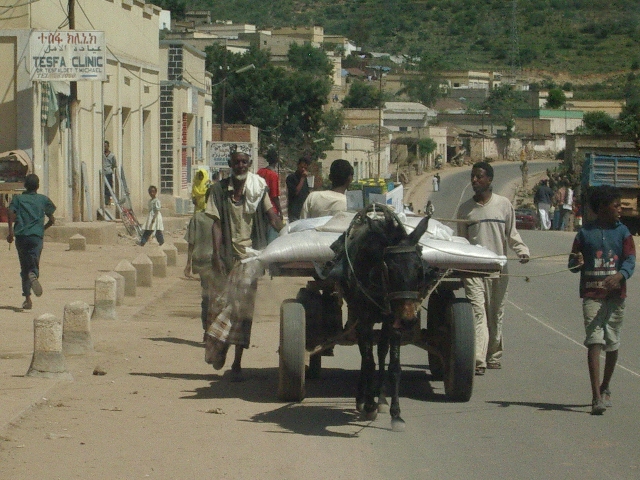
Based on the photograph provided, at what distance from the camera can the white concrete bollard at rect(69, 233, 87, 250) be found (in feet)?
80.8

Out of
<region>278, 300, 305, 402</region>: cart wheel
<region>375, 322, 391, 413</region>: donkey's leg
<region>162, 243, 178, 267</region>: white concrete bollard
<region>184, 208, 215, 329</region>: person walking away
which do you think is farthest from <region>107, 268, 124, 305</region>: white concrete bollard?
<region>375, 322, 391, 413</region>: donkey's leg

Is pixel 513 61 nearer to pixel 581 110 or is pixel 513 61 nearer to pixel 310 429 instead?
pixel 581 110

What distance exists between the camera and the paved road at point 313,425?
278 inches

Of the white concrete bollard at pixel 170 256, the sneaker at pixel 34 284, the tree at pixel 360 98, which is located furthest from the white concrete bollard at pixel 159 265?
the tree at pixel 360 98

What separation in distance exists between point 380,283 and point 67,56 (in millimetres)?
20146

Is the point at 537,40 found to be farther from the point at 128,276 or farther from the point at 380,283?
the point at 380,283

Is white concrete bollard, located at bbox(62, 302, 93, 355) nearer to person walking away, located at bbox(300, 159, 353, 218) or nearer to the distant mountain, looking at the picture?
person walking away, located at bbox(300, 159, 353, 218)

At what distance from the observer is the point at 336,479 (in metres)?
6.76

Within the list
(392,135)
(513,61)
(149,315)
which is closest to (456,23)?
(513,61)

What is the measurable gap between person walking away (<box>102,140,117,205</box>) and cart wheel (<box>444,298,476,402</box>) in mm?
23919

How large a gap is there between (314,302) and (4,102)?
1977 centimetres

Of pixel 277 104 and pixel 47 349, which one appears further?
pixel 277 104

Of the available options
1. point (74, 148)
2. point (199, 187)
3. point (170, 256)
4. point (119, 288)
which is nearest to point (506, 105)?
point (74, 148)

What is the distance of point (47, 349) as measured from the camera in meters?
10.0
